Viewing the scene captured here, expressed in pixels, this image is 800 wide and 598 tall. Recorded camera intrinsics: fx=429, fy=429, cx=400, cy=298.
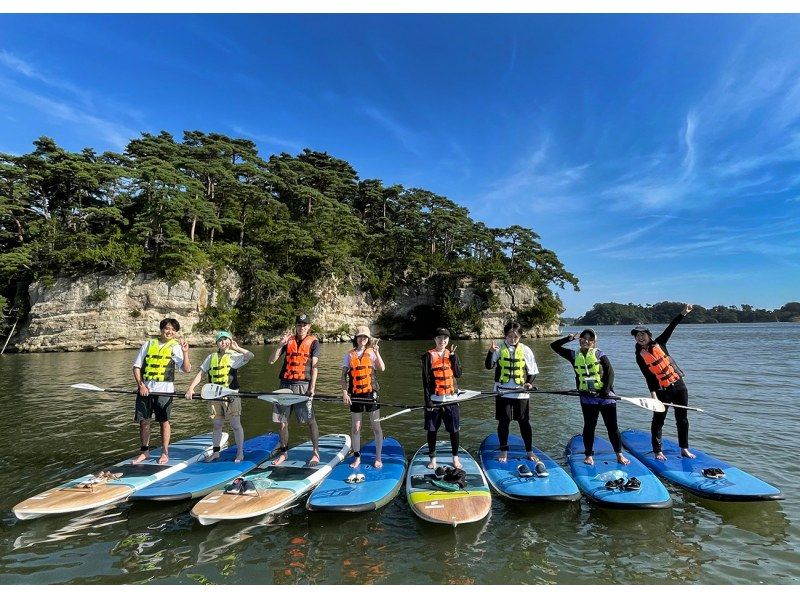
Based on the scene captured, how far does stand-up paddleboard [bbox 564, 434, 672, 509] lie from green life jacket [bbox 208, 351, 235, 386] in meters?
5.84

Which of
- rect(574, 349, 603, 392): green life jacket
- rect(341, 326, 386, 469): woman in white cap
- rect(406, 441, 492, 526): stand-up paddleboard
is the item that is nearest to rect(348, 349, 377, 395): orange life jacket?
rect(341, 326, 386, 469): woman in white cap

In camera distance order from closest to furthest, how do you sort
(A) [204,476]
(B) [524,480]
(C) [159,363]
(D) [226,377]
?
(B) [524,480]
(A) [204,476]
(C) [159,363]
(D) [226,377]

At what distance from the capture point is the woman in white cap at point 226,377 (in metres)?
7.12

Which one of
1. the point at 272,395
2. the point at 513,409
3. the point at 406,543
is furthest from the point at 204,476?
the point at 513,409

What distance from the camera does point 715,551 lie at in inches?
190

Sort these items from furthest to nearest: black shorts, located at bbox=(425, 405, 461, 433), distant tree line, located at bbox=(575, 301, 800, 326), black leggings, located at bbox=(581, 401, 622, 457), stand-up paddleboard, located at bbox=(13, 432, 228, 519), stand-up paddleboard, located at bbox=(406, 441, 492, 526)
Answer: distant tree line, located at bbox=(575, 301, 800, 326) → black leggings, located at bbox=(581, 401, 622, 457) → black shorts, located at bbox=(425, 405, 461, 433) → stand-up paddleboard, located at bbox=(13, 432, 228, 519) → stand-up paddleboard, located at bbox=(406, 441, 492, 526)

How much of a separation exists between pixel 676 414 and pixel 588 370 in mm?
1799

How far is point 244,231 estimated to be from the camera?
4359 centimetres

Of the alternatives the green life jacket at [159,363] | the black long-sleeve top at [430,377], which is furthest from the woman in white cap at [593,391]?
the green life jacket at [159,363]

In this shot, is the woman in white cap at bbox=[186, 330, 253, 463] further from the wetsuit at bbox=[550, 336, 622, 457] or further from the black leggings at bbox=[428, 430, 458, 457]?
the wetsuit at bbox=[550, 336, 622, 457]

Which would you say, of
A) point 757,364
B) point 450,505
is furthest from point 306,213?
point 450,505

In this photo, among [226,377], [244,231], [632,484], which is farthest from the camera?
[244,231]

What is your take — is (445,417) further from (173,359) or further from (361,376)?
(173,359)

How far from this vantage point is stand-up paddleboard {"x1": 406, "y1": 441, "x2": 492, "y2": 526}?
5176 millimetres
